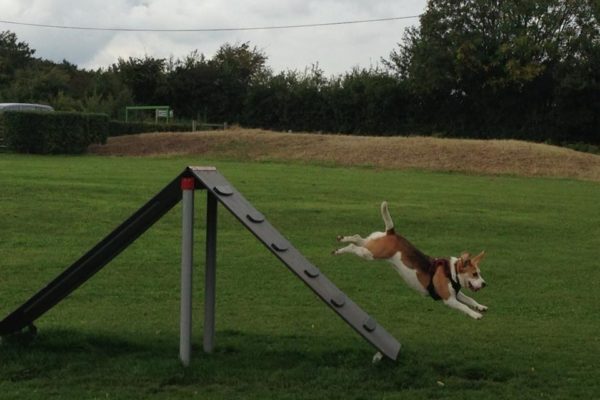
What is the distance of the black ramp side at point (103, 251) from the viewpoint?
6.75 meters

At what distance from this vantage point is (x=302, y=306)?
32.0 ft

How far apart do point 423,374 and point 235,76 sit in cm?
5378

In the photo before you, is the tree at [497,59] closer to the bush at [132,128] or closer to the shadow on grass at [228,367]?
the bush at [132,128]

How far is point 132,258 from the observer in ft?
40.3

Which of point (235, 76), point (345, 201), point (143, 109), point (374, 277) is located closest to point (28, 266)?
point (374, 277)

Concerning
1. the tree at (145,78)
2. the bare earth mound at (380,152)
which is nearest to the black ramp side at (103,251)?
the bare earth mound at (380,152)

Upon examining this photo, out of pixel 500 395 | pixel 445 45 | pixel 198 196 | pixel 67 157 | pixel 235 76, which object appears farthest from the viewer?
pixel 235 76

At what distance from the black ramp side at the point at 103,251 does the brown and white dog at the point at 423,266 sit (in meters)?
2.06

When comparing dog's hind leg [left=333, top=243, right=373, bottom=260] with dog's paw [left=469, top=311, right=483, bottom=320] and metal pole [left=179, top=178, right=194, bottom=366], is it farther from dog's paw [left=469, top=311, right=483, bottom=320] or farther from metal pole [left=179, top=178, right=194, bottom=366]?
metal pole [left=179, top=178, right=194, bottom=366]

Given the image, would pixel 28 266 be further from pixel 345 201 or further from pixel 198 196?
pixel 345 201

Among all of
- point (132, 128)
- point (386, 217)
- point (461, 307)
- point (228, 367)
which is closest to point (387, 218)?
point (386, 217)

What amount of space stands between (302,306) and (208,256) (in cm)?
248

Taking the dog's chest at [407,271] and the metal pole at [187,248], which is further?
the metal pole at [187,248]

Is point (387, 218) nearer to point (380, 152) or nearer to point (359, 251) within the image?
point (359, 251)
